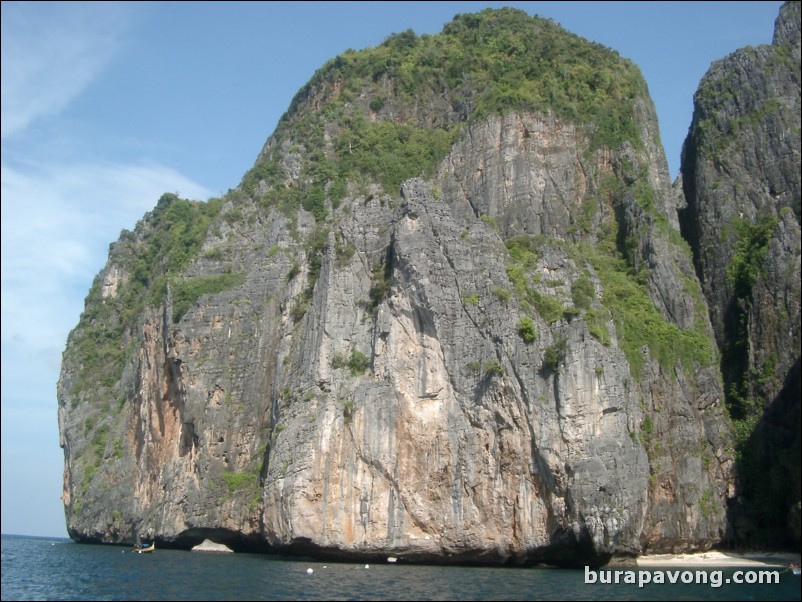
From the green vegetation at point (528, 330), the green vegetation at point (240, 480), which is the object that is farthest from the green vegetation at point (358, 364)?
the green vegetation at point (240, 480)

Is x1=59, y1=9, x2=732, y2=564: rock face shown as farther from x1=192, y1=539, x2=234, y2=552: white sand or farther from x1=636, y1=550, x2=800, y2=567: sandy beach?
x1=636, y1=550, x2=800, y2=567: sandy beach

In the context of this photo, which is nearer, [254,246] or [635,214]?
[635,214]

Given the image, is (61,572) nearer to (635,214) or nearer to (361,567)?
(361,567)

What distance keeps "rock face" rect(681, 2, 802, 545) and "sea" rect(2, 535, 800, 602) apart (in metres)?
6.39

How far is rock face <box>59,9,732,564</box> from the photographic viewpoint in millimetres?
41969

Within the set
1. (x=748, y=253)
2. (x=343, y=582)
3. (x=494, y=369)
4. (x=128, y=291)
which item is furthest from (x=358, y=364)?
(x=128, y=291)

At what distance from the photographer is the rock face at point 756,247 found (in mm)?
43562

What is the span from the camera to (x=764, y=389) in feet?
151

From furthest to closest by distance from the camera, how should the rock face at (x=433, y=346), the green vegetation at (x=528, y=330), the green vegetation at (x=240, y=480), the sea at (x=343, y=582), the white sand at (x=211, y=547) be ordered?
the white sand at (x=211, y=547), the green vegetation at (x=240, y=480), the green vegetation at (x=528, y=330), the rock face at (x=433, y=346), the sea at (x=343, y=582)

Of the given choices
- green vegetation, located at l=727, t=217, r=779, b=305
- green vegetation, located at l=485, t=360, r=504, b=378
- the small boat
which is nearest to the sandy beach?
green vegetation, located at l=485, t=360, r=504, b=378

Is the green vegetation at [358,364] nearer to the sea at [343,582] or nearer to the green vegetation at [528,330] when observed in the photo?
the green vegetation at [528,330]

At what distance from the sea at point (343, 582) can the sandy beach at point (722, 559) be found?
5.61ft

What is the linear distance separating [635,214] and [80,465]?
4474 cm

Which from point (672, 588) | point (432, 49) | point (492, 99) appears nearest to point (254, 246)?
point (492, 99)
